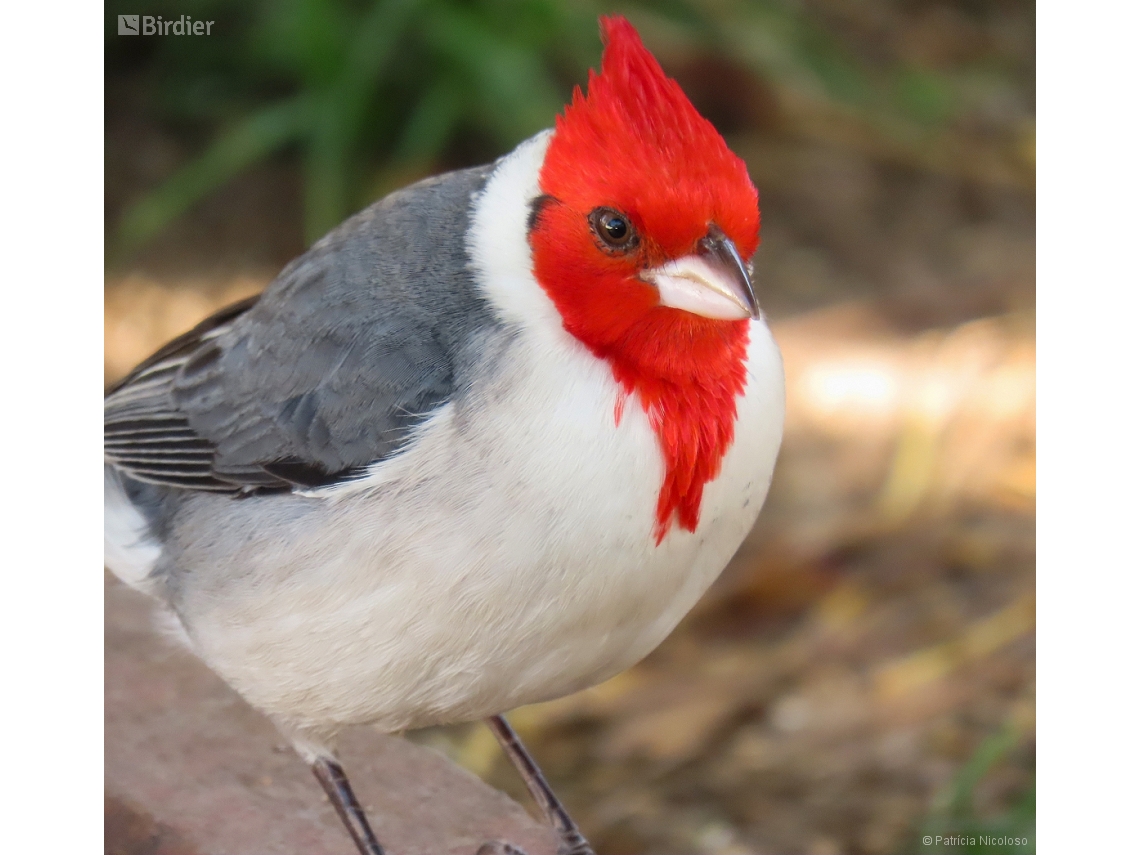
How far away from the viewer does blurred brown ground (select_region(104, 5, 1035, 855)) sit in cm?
404

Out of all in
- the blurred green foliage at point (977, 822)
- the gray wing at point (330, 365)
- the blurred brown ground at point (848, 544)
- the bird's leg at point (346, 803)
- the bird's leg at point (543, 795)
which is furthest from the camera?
the blurred brown ground at point (848, 544)

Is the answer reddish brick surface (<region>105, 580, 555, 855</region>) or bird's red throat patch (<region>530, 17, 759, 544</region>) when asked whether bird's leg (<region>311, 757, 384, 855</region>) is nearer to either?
reddish brick surface (<region>105, 580, 555, 855</region>)

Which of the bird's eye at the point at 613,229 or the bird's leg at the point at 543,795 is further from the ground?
the bird's eye at the point at 613,229

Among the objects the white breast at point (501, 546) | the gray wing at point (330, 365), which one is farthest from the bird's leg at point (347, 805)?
the gray wing at point (330, 365)

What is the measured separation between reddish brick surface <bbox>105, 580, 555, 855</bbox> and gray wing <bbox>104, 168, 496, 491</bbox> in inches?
19.4

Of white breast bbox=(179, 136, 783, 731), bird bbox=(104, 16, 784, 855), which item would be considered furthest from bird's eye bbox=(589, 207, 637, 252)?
white breast bbox=(179, 136, 783, 731)

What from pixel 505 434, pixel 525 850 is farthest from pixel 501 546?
pixel 525 850

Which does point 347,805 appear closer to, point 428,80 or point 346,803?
point 346,803

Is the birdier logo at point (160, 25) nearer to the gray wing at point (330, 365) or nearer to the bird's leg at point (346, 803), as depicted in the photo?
the gray wing at point (330, 365)

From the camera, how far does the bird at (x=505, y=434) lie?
7.27ft

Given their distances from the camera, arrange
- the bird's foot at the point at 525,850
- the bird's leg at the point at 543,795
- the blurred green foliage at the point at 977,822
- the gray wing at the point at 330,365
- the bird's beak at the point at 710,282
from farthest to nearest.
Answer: the blurred green foliage at the point at 977,822 → the bird's leg at the point at 543,795 → the bird's foot at the point at 525,850 → the gray wing at the point at 330,365 → the bird's beak at the point at 710,282

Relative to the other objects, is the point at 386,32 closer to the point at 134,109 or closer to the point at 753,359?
the point at 134,109

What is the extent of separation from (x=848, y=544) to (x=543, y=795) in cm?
197

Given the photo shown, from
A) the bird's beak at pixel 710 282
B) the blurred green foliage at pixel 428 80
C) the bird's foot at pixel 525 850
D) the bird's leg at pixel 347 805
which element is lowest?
the bird's foot at pixel 525 850
